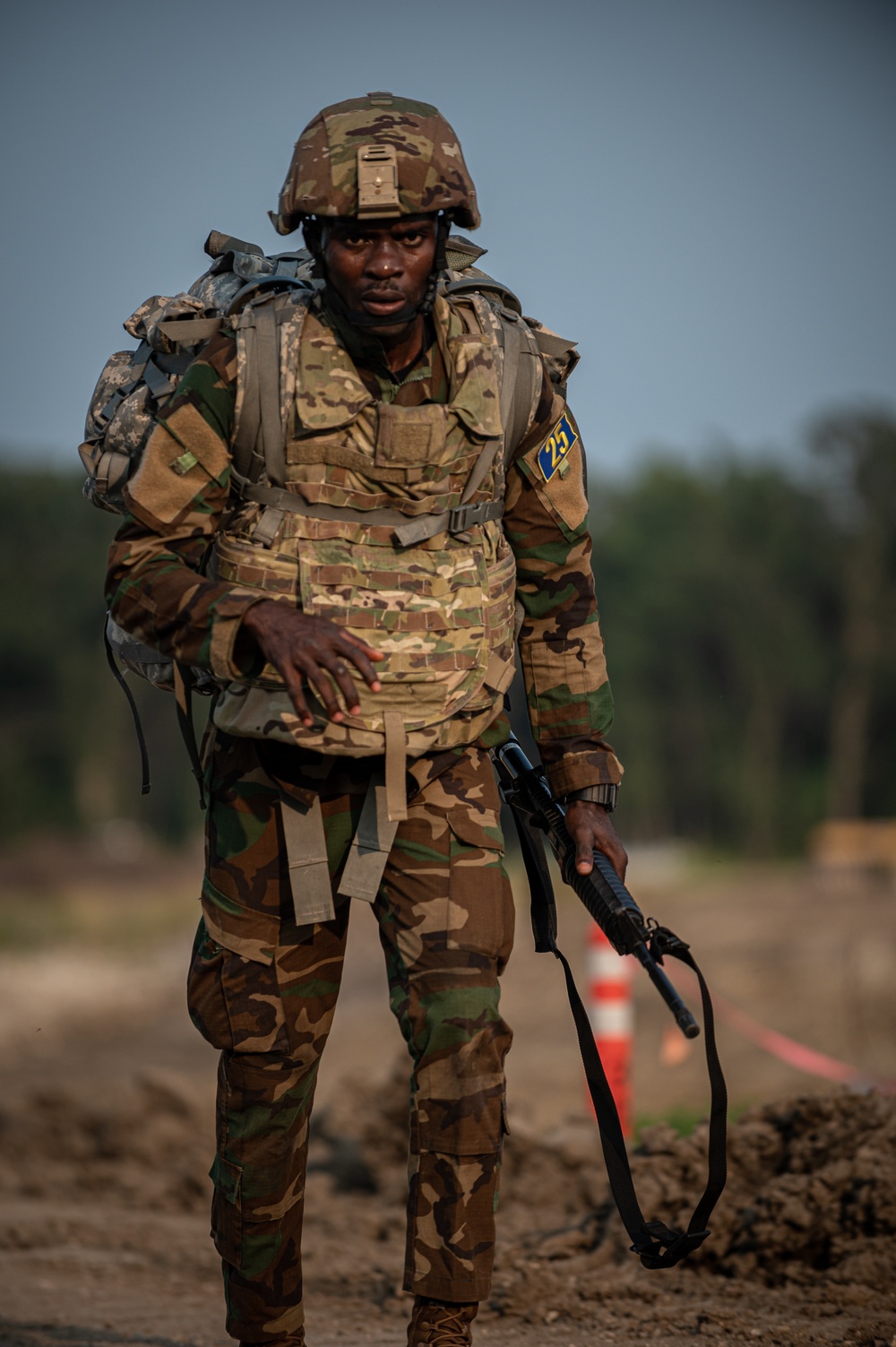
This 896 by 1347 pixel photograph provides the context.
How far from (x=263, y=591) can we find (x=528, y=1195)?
3.66 metres

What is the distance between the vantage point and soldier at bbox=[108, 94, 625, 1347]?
3320mm

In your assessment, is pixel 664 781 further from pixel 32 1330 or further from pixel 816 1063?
pixel 32 1330

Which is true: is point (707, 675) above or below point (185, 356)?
below

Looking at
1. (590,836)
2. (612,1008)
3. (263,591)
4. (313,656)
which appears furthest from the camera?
(612,1008)

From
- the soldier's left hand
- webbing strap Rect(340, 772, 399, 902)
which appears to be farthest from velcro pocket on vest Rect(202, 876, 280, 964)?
the soldier's left hand

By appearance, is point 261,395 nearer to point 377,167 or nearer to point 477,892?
point 377,167

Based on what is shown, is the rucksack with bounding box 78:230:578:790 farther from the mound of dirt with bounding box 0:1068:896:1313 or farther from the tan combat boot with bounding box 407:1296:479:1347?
the mound of dirt with bounding box 0:1068:896:1313

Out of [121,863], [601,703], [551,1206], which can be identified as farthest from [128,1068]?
[121,863]

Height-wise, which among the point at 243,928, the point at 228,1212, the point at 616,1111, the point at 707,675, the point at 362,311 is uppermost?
the point at 362,311

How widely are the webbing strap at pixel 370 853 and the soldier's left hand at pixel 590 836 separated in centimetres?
50

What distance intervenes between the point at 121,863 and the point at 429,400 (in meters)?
30.5

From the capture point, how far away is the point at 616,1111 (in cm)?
369

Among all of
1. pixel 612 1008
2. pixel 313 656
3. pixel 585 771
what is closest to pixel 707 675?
pixel 612 1008

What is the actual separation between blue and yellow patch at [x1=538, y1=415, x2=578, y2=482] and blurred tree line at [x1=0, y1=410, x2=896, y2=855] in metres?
34.9
